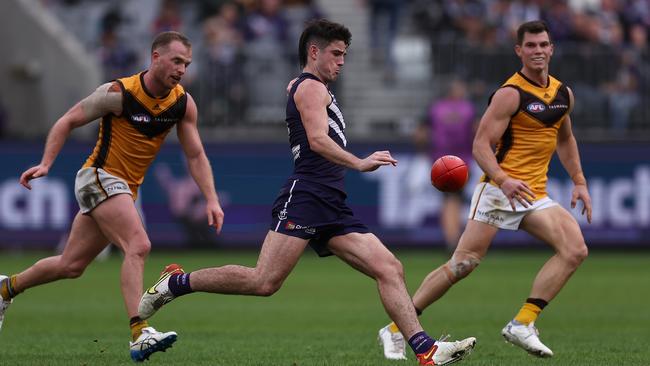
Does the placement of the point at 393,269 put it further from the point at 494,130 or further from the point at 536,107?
the point at 536,107

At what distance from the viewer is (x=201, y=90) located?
2422 centimetres

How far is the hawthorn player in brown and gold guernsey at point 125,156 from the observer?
1033 centimetres

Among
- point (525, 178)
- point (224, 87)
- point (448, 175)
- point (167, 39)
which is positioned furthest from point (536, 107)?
point (224, 87)

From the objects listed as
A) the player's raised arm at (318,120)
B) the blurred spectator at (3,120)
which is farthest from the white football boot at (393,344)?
the blurred spectator at (3,120)

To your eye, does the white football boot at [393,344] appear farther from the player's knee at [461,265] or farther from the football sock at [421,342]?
the football sock at [421,342]

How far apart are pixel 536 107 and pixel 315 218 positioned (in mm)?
2363

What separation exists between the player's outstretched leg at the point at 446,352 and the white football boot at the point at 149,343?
185 centimetres

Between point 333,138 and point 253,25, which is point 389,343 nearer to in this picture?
point 333,138

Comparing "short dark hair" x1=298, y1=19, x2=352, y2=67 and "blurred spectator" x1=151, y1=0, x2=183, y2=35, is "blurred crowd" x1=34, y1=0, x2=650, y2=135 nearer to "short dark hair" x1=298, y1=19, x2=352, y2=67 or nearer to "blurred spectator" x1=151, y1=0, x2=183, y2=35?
"blurred spectator" x1=151, y1=0, x2=183, y2=35

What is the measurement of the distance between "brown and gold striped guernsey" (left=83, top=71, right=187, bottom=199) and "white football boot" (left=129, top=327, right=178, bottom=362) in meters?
1.43

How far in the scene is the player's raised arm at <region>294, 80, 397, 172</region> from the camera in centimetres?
933

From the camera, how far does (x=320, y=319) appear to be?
13.9m

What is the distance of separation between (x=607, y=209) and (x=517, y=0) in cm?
633

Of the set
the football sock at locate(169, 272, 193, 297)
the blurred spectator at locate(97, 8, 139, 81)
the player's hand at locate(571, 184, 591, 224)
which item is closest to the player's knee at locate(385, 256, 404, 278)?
the football sock at locate(169, 272, 193, 297)
